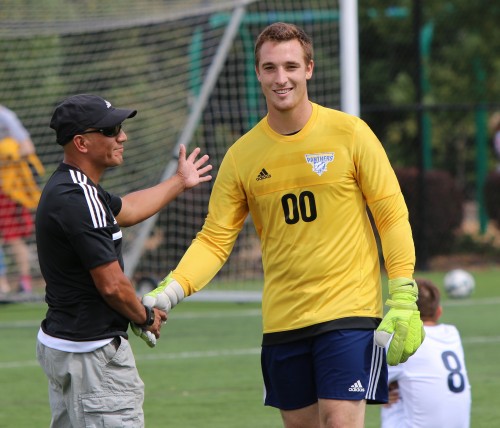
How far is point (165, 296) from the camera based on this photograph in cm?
560

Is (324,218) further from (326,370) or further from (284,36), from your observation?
(284,36)

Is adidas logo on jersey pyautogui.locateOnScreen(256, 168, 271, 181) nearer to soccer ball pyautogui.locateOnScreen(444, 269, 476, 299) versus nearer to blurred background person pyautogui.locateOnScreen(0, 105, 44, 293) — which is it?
blurred background person pyautogui.locateOnScreen(0, 105, 44, 293)

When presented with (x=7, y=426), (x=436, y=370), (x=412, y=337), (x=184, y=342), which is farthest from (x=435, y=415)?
(x=184, y=342)

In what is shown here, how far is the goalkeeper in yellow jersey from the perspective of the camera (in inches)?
214

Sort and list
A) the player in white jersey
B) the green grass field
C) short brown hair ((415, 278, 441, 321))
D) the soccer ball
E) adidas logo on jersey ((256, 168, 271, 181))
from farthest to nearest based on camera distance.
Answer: the soccer ball
the green grass field
short brown hair ((415, 278, 441, 321))
the player in white jersey
adidas logo on jersey ((256, 168, 271, 181))

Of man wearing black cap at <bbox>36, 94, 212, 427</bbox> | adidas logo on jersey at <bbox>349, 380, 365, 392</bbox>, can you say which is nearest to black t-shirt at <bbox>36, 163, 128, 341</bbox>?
man wearing black cap at <bbox>36, 94, 212, 427</bbox>

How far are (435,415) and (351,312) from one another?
1533 mm

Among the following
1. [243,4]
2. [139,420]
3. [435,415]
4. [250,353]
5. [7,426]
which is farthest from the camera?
[243,4]

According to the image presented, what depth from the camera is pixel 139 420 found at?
5379mm

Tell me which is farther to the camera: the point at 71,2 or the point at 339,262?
the point at 71,2

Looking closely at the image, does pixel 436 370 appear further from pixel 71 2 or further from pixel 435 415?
pixel 71 2

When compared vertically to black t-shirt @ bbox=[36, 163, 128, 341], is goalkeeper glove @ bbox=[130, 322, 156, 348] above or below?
below

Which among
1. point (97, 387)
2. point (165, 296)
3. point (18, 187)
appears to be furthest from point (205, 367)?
point (97, 387)

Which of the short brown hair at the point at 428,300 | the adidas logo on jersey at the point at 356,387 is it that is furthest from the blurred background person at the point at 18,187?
the adidas logo on jersey at the point at 356,387
